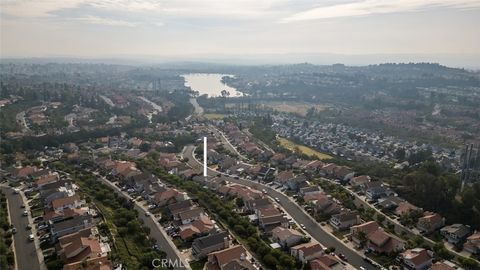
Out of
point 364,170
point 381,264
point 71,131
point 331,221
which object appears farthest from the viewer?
point 71,131

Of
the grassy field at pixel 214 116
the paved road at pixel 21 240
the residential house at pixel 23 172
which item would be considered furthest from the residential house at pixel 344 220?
the grassy field at pixel 214 116

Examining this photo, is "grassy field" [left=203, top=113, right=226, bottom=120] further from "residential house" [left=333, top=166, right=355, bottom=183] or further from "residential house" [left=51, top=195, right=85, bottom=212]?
"residential house" [left=51, top=195, right=85, bottom=212]

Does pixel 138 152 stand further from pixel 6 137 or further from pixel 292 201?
pixel 292 201

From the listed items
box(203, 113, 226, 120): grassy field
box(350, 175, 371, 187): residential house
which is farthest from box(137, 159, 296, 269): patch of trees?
box(203, 113, 226, 120): grassy field

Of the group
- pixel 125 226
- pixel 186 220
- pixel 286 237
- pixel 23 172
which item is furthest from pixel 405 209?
pixel 23 172

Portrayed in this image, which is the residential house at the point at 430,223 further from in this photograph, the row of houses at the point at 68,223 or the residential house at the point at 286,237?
the row of houses at the point at 68,223

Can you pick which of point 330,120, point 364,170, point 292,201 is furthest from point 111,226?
point 330,120
